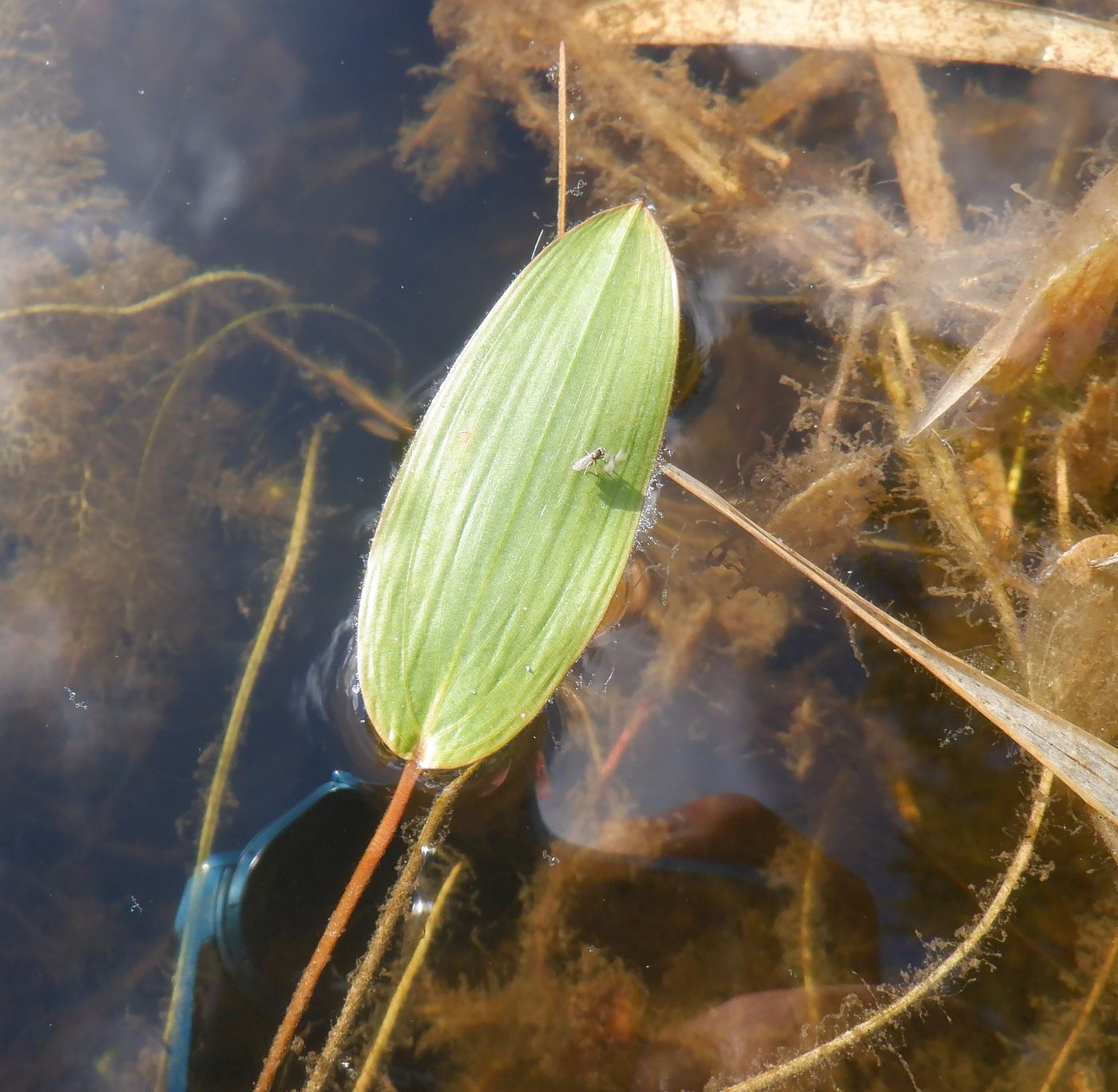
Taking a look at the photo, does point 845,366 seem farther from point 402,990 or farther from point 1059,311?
point 402,990

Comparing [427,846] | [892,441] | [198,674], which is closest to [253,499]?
[198,674]

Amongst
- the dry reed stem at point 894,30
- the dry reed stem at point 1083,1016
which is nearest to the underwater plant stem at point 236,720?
the dry reed stem at point 894,30

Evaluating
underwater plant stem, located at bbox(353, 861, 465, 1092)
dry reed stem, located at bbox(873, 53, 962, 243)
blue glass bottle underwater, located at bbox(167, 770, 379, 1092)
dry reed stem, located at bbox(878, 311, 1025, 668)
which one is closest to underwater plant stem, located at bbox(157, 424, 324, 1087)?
blue glass bottle underwater, located at bbox(167, 770, 379, 1092)

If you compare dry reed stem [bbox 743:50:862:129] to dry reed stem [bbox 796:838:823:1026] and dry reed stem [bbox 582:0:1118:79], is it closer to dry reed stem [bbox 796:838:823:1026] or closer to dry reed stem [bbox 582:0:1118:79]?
dry reed stem [bbox 582:0:1118:79]

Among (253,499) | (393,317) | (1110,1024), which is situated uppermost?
(393,317)

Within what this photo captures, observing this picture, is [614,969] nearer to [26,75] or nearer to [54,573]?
[54,573]

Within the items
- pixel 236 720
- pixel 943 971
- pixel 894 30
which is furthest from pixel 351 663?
pixel 894 30

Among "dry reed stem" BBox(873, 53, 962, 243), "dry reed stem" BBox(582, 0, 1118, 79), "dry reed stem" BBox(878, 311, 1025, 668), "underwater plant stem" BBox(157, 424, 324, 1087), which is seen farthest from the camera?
"dry reed stem" BBox(582, 0, 1118, 79)
